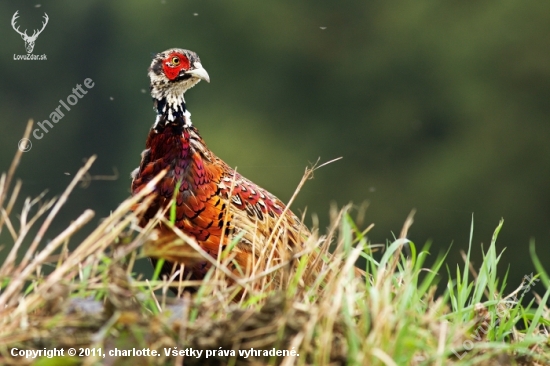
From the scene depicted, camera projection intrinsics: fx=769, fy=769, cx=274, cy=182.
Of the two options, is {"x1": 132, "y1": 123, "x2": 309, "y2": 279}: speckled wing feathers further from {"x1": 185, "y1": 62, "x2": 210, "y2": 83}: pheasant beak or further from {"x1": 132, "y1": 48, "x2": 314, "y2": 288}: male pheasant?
{"x1": 185, "y1": 62, "x2": 210, "y2": 83}: pheasant beak

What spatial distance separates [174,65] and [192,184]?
60 cm

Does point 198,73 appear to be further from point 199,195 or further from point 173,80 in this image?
point 199,195

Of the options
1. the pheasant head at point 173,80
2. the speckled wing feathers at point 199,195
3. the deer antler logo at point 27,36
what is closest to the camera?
the speckled wing feathers at point 199,195

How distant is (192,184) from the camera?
3381 mm

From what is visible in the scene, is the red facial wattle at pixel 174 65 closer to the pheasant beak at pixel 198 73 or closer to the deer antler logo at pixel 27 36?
the pheasant beak at pixel 198 73

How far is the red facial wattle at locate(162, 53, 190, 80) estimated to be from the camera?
3582 millimetres

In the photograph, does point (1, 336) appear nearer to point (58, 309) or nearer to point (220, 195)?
point (58, 309)

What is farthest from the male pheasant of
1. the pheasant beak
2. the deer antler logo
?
the deer antler logo

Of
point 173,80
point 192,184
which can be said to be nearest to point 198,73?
point 173,80

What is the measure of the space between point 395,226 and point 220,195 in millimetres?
8029

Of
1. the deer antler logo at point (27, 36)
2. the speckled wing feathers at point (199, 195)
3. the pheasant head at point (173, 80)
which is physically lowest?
the speckled wing feathers at point (199, 195)

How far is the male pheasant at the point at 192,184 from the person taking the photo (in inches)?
130

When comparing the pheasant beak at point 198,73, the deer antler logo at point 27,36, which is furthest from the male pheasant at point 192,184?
the deer antler logo at point 27,36

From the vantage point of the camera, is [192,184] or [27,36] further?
[27,36]
